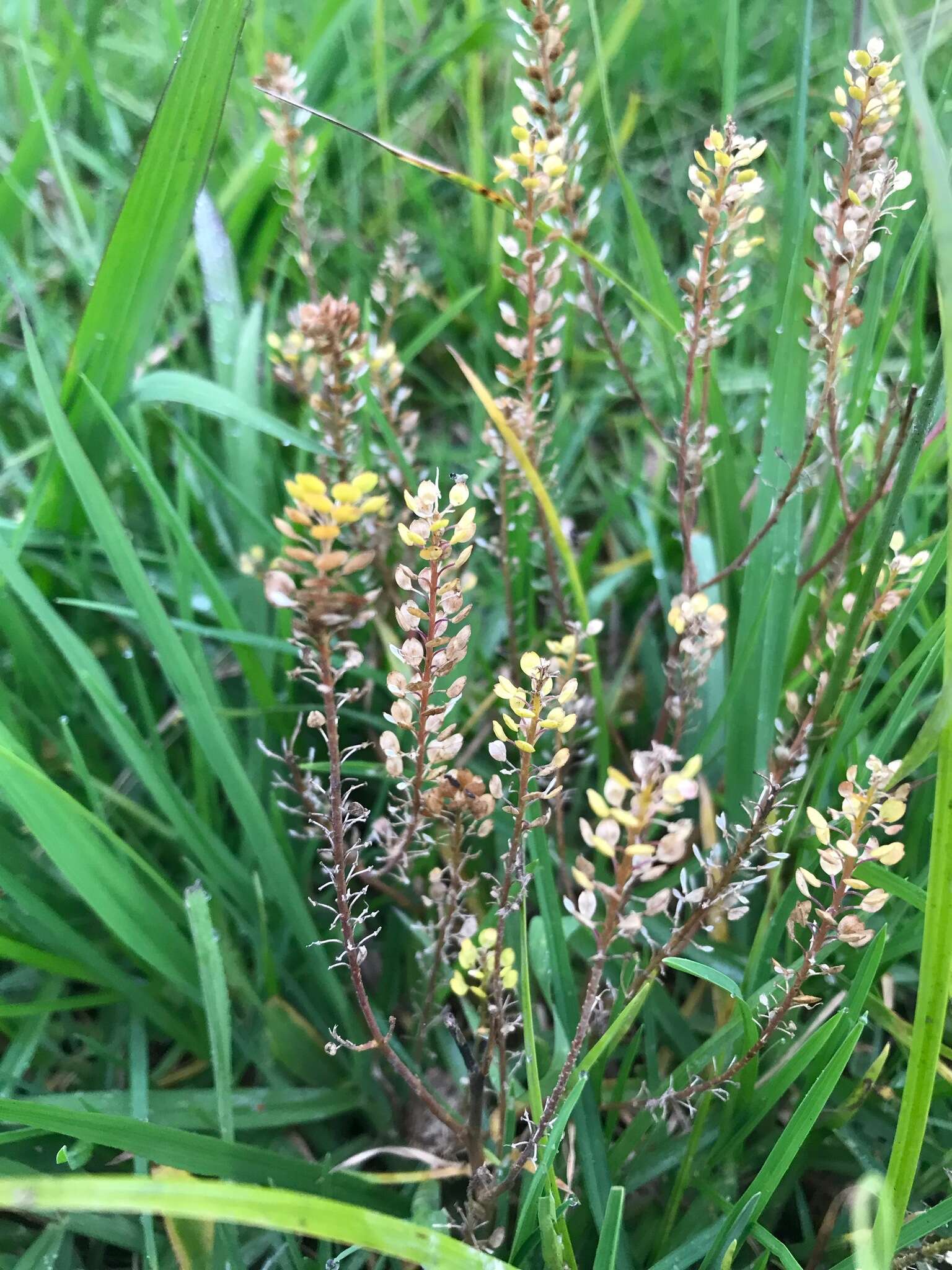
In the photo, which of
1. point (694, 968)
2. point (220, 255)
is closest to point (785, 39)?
point (220, 255)

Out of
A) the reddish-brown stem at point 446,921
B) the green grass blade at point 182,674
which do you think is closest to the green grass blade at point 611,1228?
the reddish-brown stem at point 446,921

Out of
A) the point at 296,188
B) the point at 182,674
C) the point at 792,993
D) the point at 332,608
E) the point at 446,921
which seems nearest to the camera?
the point at 332,608

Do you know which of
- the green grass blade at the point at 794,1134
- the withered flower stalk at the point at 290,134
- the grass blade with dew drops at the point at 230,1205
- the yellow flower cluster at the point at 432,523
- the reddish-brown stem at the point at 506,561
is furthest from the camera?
the withered flower stalk at the point at 290,134

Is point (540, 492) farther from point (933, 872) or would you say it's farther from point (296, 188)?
point (296, 188)

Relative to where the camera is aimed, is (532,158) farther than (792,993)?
Yes

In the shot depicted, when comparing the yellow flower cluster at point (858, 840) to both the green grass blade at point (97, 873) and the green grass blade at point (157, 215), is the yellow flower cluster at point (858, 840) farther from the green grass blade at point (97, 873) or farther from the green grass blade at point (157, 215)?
the green grass blade at point (157, 215)

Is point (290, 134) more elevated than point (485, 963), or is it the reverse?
point (290, 134)

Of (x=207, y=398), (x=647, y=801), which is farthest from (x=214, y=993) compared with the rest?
(x=207, y=398)
